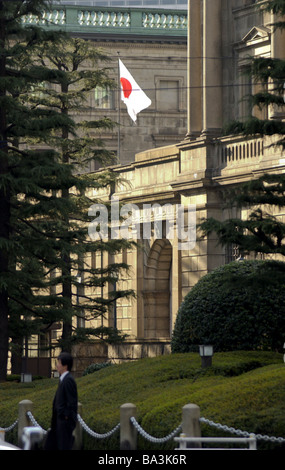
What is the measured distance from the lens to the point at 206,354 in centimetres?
2036

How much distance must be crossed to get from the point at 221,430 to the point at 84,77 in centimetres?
2704

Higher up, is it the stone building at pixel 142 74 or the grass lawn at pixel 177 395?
the stone building at pixel 142 74

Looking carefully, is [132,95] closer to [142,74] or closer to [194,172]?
[194,172]

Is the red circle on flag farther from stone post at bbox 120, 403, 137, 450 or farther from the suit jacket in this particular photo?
the suit jacket

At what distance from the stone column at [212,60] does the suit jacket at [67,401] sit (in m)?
30.0

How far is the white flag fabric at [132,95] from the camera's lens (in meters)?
50.2

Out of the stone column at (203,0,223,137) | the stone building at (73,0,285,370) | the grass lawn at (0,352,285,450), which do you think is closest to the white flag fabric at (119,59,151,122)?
the stone building at (73,0,285,370)

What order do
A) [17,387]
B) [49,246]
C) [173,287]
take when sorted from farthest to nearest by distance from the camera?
[173,287], [49,246], [17,387]

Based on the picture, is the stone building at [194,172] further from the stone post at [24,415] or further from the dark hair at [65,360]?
the dark hair at [65,360]

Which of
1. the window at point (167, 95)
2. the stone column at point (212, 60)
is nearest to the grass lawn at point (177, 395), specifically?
the stone column at point (212, 60)

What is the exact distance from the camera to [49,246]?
29.1 metres

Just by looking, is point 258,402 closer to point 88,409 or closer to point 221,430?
point 221,430
